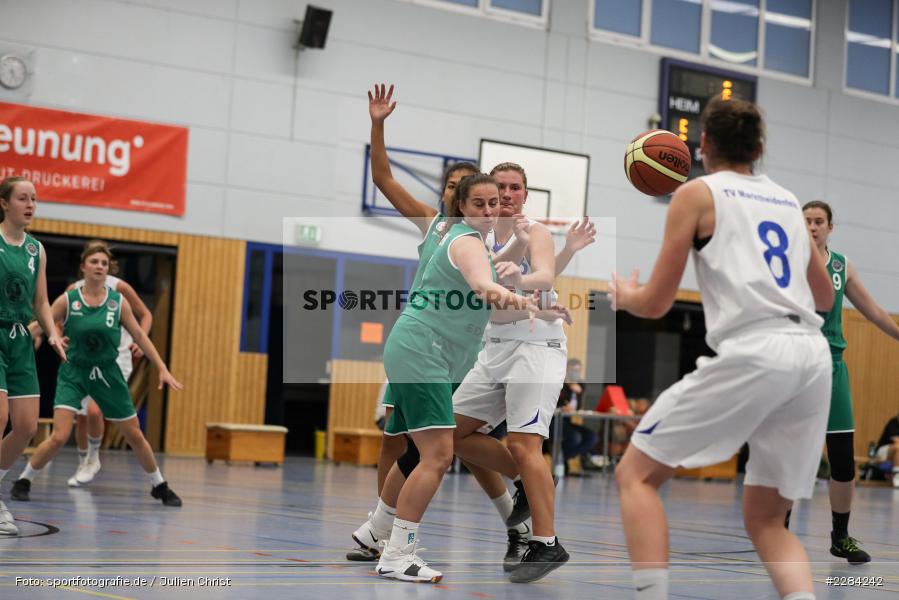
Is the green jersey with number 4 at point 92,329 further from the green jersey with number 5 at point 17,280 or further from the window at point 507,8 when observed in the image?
the window at point 507,8

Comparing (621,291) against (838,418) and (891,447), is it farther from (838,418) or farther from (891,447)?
(891,447)

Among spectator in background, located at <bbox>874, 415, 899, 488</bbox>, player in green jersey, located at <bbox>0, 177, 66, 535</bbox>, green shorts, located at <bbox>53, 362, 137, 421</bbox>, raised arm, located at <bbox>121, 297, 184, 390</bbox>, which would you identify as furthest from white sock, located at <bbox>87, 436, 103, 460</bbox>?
spectator in background, located at <bbox>874, 415, 899, 488</bbox>

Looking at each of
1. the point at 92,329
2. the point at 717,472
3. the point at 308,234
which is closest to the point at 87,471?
the point at 92,329

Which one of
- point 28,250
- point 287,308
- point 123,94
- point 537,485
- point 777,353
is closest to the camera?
point 777,353

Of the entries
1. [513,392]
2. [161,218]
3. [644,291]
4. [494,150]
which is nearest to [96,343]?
[513,392]

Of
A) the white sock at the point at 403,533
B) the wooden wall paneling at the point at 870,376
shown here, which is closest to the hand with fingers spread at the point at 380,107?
the white sock at the point at 403,533

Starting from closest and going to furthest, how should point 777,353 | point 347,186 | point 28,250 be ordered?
1. point 777,353
2. point 28,250
3. point 347,186

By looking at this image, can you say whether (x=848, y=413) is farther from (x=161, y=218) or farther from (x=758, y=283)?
(x=161, y=218)

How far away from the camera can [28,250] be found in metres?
6.20

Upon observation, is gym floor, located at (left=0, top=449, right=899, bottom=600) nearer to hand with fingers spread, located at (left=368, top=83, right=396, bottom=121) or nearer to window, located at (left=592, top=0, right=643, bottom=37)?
hand with fingers spread, located at (left=368, top=83, right=396, bottom=121)

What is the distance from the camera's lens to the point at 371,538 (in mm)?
5449

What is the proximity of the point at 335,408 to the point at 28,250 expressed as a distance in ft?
36.9

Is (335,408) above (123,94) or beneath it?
beneath

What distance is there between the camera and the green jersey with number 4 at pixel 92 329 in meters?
8.12
